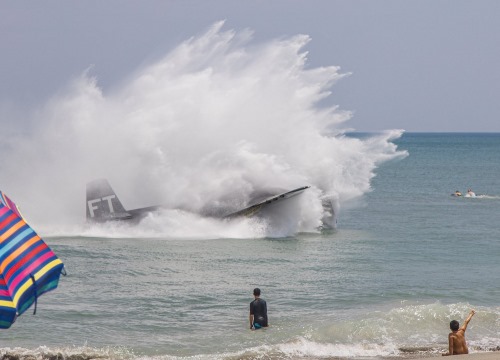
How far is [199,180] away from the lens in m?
31.0

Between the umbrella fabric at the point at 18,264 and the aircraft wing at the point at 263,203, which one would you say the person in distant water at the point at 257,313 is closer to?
the umbrella fabric at the point at 18,264

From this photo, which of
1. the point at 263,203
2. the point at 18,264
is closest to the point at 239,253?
the point at 263,203

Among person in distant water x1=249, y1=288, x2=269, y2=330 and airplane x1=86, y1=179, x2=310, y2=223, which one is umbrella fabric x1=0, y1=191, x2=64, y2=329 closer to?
person in distant water x1=249, y1=288, x2=269, y2=330

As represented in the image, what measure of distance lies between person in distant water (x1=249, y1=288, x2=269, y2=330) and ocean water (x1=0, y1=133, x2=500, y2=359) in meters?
0.17

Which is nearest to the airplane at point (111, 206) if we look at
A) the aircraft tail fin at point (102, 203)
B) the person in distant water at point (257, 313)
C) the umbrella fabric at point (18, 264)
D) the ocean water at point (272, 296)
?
the aircraft tail fin at point (102, 203)

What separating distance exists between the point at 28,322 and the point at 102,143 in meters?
19.0

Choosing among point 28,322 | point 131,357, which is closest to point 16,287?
point 131,357

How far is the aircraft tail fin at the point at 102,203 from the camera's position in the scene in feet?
96.5

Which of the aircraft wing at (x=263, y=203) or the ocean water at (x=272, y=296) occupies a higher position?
the aircraft wing at (x=263, y=203)

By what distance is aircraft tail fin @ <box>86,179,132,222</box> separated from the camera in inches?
1158

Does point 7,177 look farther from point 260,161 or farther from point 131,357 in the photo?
point 131,357

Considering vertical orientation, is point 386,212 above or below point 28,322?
above

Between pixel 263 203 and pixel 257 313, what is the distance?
13.4 meters

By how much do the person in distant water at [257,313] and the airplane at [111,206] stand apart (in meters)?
13.3
